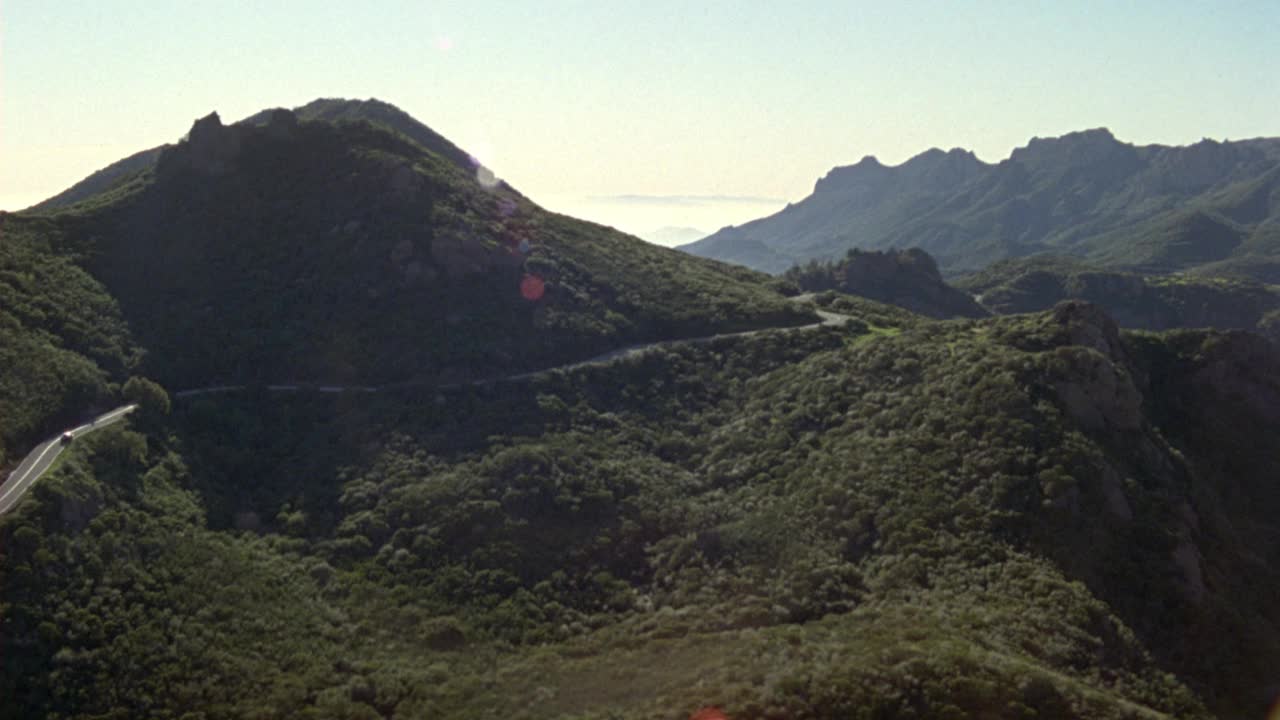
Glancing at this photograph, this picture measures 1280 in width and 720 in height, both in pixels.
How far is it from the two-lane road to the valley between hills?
898 mm

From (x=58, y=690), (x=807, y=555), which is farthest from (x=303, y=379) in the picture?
(x=807, y=555)

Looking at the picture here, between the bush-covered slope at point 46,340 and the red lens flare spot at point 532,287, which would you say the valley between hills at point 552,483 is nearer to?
the bush-covered slope at point 46,340

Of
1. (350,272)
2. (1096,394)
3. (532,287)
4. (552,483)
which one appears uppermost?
(350,272)

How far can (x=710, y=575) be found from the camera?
43.3 m

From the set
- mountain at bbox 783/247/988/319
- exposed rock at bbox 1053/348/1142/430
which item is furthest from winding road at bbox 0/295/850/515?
mountain at bbox 783/247/988/319

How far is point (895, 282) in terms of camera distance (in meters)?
174

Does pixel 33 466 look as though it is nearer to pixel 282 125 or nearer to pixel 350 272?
pixel 350 272

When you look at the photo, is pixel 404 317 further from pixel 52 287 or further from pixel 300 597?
pixel 300 597

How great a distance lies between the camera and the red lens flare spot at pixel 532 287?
80312 millimetres

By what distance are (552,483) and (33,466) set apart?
3009 centimetres

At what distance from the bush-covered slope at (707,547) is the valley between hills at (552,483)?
0.21 m

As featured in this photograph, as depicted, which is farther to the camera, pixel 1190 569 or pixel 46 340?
pixel 46 340

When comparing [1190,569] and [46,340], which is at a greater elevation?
[46,340]

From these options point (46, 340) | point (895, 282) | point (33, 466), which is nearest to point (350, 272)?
point (46, 340)
